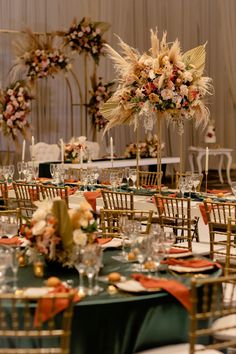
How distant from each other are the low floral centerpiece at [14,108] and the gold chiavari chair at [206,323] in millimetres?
7969

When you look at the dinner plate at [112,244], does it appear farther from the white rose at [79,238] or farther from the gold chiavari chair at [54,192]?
the gold chiavari chair at [54,192]

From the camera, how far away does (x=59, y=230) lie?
4.27m

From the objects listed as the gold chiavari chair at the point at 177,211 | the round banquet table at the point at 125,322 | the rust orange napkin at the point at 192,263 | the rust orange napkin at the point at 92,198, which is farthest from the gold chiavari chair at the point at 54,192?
the round banquet table at the point at 125,322

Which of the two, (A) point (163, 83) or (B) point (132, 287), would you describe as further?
(A) point (163, 83)

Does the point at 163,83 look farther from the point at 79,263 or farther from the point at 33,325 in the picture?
the point at 33,325

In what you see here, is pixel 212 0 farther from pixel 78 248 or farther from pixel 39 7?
pixel 78 248

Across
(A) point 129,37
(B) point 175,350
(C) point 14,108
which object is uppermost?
(A) point 129,37

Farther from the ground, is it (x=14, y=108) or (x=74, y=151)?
(x=14, y=108)

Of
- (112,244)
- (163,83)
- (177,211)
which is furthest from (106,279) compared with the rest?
(163,83)

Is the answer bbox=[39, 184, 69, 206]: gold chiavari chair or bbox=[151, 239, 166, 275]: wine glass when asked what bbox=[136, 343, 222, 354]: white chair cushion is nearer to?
bbox=[151, 239, 166, 275]: wine glass

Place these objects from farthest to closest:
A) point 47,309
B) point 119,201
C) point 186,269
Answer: point 119,201 → point 186,269 → point 47,309

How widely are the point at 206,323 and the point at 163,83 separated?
3.35 m

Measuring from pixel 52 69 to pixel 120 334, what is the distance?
9439 mm

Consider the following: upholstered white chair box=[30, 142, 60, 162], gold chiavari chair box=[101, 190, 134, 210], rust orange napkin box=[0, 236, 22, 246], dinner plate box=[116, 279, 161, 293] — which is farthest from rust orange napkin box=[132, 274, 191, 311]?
upholstered white chair box=[30, 142, 60, 162]
